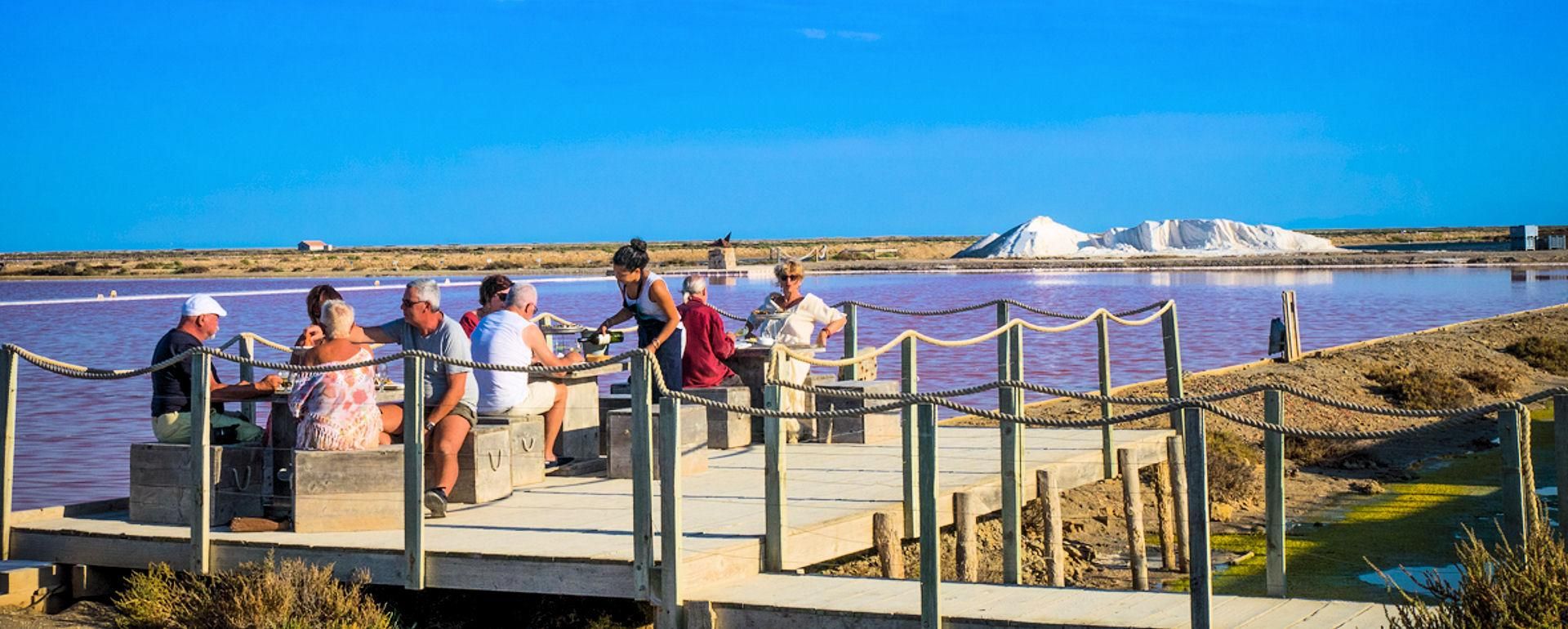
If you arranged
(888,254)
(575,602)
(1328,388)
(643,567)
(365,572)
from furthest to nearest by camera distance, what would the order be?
(888,254) → (1328,388) → (575,602) → (365,572) → (643,567)

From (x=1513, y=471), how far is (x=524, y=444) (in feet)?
17.7

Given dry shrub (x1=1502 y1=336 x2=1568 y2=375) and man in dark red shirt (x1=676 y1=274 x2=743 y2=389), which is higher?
man in dark red shirt (x1=676 y1=274 x2=743 y2=389)

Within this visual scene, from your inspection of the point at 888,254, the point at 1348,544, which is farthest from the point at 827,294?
the point at 888,254

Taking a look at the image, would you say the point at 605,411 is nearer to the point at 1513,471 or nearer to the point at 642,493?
the point at 642,493

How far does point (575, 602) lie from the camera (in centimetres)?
898

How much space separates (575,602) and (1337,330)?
25.4m

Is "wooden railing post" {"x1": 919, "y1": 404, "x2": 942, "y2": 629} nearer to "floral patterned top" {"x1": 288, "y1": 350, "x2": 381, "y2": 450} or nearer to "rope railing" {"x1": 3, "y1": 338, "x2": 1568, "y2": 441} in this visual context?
"rope railing" {"x1": 3, "y1": 338, "x2": 1568, "y2": 441}

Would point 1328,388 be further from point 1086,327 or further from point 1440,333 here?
point 1086,327

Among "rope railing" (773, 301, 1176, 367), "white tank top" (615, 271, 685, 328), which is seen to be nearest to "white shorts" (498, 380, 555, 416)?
"white tank top" (615, 271, 685, 328)

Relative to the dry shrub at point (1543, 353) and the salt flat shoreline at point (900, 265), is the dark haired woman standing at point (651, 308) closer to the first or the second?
the dry shrub at point (1543, 353)

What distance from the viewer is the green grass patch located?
33.8ft

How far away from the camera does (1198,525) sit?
6.34 meters

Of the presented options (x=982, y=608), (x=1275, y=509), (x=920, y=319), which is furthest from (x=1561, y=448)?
(x=920, y=319)

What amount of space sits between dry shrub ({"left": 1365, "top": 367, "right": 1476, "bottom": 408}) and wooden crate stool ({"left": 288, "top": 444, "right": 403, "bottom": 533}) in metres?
14.2
